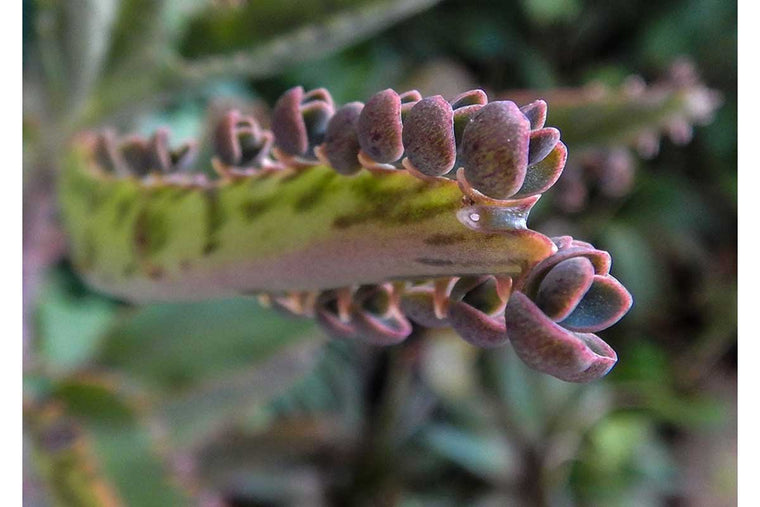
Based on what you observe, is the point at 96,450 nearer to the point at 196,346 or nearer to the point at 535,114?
the point at 196,346

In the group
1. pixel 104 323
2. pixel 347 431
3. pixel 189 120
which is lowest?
pixel 347 431

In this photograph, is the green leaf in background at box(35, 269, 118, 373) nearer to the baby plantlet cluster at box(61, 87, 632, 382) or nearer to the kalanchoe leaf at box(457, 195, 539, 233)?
the baby plantlet cluster at box(61, 87, 632, 382)

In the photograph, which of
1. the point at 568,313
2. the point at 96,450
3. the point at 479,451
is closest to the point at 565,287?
the point at 568,313

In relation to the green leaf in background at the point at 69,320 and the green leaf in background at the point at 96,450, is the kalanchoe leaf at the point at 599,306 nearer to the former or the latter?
the green leaf in background at the point at 96,450
